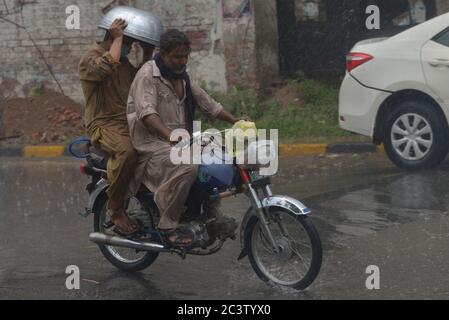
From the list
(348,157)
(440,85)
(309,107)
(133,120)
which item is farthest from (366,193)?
(309,107)

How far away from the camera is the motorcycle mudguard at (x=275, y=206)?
20.6 feet

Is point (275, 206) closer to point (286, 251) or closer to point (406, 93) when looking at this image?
point (286, 251)

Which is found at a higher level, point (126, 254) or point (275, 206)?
point (275, 206)

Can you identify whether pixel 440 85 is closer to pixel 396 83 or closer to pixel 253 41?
pixel 396 83

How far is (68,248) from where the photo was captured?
8.09m

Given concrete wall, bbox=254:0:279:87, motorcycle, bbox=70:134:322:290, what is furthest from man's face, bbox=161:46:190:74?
concrete wall, bbox=254:0:279:87

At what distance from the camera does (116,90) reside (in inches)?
274

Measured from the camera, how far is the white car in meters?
10.6

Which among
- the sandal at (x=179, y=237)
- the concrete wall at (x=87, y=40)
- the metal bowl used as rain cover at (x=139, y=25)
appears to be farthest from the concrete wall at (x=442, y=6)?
the sandal at (x=179, y=237)

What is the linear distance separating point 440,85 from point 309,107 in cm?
396

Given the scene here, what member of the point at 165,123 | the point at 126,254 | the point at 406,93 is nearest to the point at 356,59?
the point at 406,93

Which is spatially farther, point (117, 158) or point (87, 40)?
point (87, 40)

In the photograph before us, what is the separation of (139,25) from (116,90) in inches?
19.9

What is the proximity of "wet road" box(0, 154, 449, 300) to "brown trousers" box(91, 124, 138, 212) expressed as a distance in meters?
0.63
